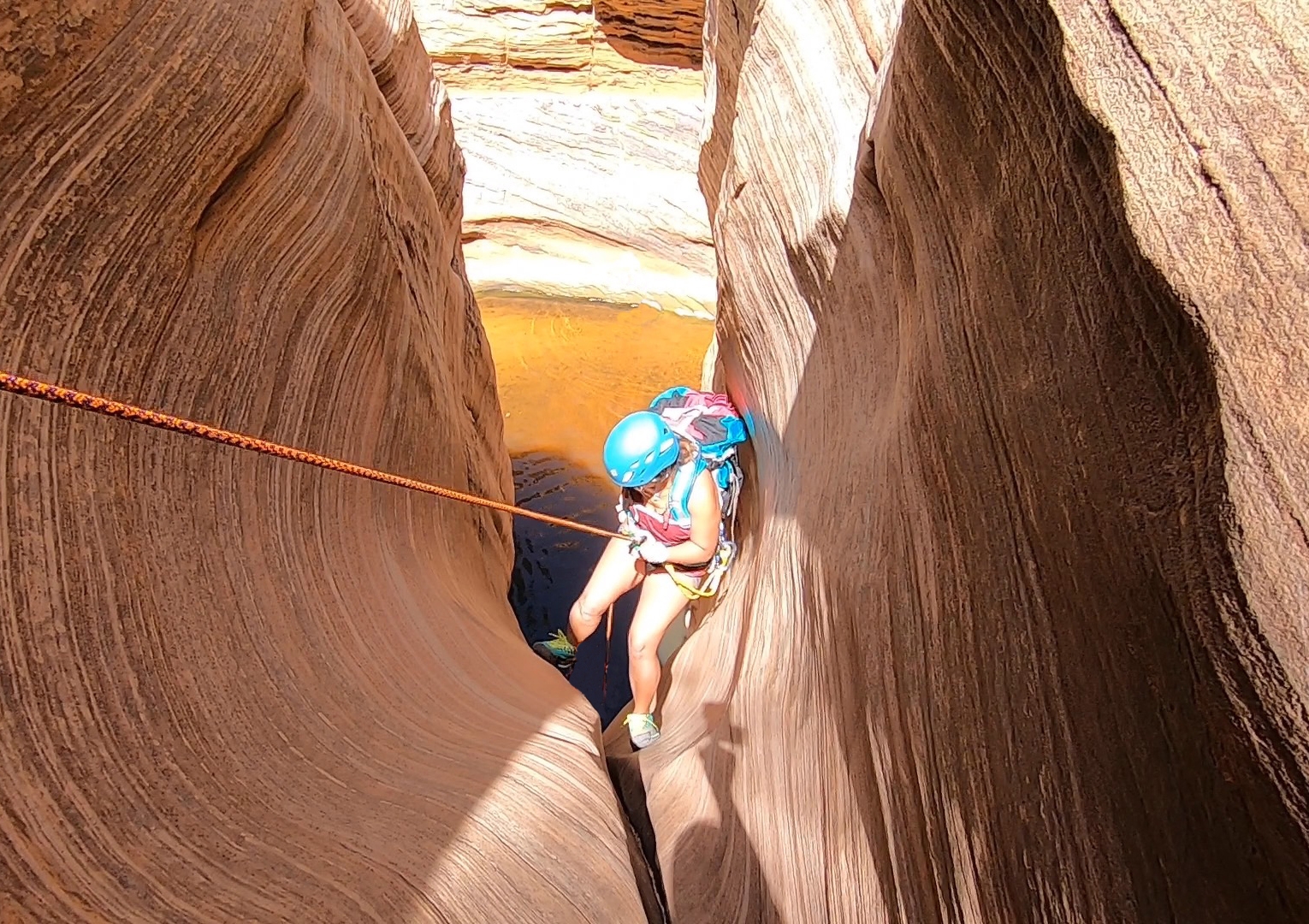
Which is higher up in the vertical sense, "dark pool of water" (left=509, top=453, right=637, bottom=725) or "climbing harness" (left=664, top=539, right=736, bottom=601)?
"climbing harness" (left=664, top=539, right=736, bottom=601)

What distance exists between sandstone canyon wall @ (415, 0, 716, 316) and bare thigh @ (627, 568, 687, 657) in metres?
2.93

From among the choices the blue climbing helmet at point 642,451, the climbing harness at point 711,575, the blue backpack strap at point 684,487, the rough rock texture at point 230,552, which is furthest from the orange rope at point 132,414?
the climbing harness at point 711,575

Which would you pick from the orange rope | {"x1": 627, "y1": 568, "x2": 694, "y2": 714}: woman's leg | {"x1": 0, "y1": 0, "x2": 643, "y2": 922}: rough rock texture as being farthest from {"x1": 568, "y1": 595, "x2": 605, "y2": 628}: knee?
the orange rope

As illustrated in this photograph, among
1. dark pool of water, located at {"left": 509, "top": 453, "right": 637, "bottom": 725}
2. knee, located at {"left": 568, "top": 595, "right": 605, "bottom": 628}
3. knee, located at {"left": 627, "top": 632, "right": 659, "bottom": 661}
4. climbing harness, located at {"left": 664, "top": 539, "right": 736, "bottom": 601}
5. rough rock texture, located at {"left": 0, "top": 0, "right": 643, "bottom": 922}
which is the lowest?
dark pool of water, located at {"left": 509, "top": 453, "right": 637, "bottom": 725}

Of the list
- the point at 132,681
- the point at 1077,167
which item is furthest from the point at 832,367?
the point at 132,681

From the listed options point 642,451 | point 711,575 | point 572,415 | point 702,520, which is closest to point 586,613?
point 711,575

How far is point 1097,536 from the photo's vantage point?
1.00 metres

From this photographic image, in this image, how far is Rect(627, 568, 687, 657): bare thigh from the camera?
325 centimetres

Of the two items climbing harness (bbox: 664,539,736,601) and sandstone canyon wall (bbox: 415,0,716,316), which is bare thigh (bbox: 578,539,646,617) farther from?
sandstone canyon wall (bbox: 415,0,716,316)

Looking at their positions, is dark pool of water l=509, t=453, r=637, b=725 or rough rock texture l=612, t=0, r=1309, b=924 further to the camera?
dark pool of water l=509, t=453, r=637, b=725

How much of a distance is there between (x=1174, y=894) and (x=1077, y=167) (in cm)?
85

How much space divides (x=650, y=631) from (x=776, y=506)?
0.87 meters

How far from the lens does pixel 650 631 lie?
325 centimetres

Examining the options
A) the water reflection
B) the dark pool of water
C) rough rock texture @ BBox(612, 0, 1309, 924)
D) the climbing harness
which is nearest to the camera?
rough rock texture @ BBox(612, 0, 1309, 924)
